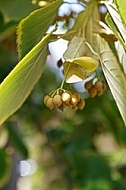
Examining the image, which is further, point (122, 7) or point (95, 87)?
point (95, 87)

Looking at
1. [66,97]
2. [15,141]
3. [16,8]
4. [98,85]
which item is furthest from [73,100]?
[15,141]

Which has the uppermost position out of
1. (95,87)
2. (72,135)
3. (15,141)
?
(95,87)

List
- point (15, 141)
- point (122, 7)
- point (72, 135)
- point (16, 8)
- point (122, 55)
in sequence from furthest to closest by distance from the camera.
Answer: point (72, 135), point (15, 141), point (16, 8), point (122, 55), point (122, 7)

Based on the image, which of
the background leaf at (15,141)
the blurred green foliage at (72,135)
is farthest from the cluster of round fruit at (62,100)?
the background leaf at (15,141)

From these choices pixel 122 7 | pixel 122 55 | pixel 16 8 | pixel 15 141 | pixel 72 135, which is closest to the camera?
pixel 122 7

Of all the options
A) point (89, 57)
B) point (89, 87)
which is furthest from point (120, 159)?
point (89, 57)

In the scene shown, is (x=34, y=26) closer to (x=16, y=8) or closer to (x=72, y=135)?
(x=16, y=8)
